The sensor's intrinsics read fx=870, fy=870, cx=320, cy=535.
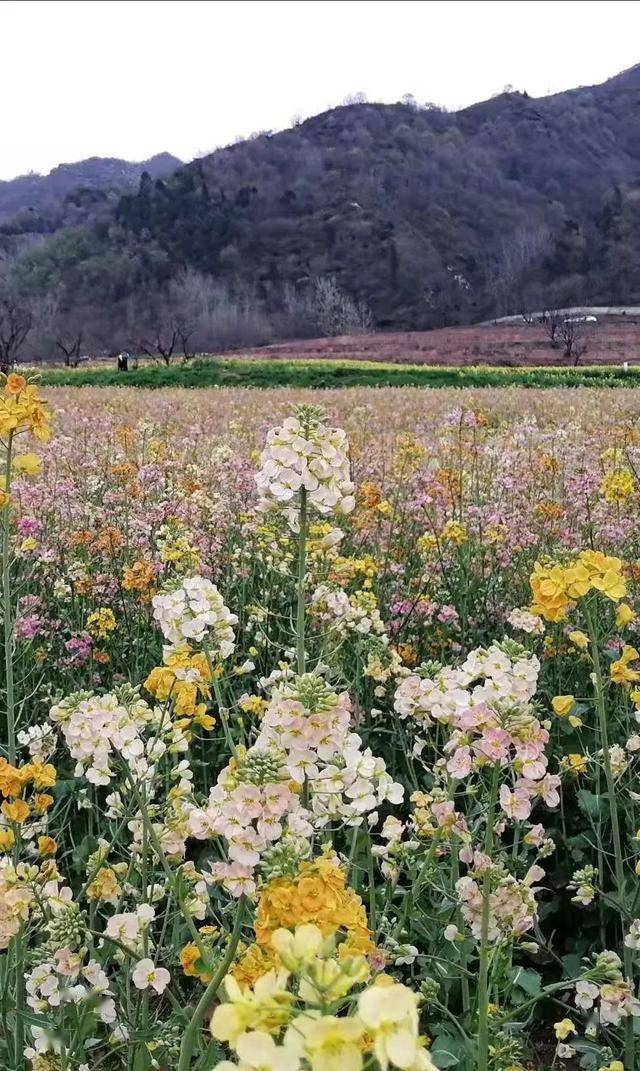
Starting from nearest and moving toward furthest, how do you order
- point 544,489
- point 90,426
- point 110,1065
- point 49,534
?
1. point 110,1065
2. point 49,534
3. point 544,489
4. point 90,426

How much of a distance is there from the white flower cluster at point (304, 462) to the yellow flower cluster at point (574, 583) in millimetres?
456

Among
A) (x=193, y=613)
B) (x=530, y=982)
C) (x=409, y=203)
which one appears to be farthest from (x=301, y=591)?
(x=409, y=203)

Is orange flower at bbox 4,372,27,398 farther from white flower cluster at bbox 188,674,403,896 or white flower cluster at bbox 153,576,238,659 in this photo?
white flower cluster at bbox 188,674,403,896

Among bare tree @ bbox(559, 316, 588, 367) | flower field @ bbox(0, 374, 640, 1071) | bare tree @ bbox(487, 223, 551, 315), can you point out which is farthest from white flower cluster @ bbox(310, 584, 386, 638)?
bare tree @ bbox(487, 223, 551, 315)

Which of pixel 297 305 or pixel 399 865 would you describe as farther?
pixel 297 305

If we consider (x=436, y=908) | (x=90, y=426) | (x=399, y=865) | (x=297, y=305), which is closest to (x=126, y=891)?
(x=399, y=865)

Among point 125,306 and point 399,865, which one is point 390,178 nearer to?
point 125,306

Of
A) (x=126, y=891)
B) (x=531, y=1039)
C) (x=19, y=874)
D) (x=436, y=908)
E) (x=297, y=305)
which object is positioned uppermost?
(x=297, y=305)

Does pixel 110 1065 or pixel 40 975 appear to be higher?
pixel 40 975

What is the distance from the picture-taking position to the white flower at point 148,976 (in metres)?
1.59

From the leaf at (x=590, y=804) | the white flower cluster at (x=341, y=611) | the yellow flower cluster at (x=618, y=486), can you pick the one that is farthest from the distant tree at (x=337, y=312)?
the leaf at (x=590, y=804)

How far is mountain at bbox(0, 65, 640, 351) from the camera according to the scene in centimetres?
8362

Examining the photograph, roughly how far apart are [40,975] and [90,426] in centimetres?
923

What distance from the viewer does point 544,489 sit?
5258 mm
